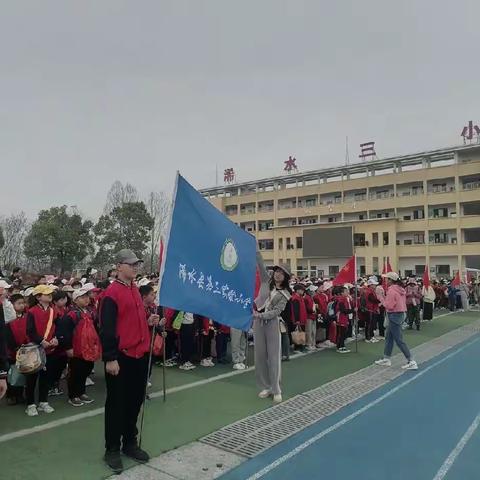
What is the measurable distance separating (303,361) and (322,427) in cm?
420

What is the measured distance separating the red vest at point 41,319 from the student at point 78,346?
147mm

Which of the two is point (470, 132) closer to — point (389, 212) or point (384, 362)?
point (389, 212)

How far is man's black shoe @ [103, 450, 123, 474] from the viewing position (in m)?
4.05

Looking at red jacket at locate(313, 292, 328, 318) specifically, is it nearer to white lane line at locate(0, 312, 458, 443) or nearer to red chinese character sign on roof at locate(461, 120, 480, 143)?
white lane line at locate(0, 312, 458, 443)

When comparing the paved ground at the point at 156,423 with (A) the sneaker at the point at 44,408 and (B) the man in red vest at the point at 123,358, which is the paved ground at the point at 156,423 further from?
(B) the man in red vest at the point at 123,358

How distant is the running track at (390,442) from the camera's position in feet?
13.9

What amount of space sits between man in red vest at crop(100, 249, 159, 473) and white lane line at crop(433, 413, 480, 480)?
A: 2711 millimetres

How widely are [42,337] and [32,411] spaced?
2.88 ft

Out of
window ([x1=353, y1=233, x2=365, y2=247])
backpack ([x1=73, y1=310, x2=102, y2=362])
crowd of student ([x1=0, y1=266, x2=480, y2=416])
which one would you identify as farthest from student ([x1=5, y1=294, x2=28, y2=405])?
window ([x1=353, y1=233, x2=365, y2=247])

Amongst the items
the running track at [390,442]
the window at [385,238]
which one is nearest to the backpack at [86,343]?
the running track at [390,442]

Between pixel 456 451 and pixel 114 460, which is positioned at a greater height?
pixel 114 460

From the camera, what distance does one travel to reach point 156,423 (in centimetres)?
537

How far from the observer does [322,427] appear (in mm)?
5441

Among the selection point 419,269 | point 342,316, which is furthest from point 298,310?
point 419,269
